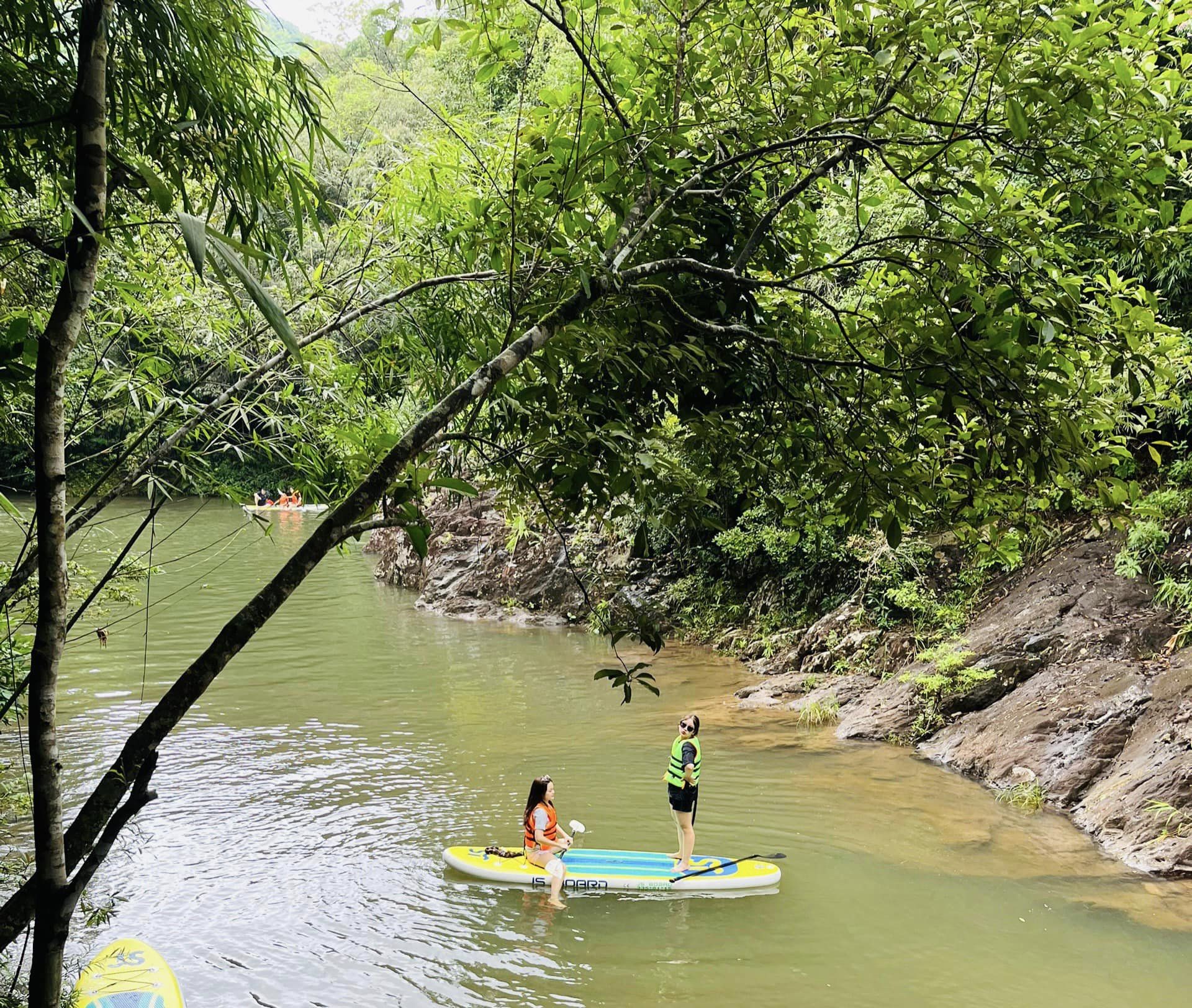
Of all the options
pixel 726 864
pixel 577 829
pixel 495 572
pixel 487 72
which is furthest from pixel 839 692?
pixel 487 72

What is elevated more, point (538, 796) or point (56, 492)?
point (56, 492)

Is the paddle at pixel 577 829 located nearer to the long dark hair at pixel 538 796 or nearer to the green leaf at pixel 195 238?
the long dark hair at pixel 538 796

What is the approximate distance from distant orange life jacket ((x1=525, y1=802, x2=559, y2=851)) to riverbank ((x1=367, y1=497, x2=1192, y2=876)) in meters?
1.78

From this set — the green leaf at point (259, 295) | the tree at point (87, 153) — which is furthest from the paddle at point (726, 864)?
the green leaf at point (259, 295)

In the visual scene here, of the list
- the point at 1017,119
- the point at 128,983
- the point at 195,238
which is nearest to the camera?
the point at 195,238

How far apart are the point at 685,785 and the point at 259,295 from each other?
6.79 m

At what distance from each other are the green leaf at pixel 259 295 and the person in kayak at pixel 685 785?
21.7 feet

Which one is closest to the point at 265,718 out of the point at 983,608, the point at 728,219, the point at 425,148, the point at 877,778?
the point at 877,778

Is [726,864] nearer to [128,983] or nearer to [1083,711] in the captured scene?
[1083,711]

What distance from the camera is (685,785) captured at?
7.52 meters

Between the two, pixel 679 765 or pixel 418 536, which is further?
pixel 679 765

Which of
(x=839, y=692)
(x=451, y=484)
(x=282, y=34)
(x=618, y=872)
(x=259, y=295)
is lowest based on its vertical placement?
(x=618, y=872)

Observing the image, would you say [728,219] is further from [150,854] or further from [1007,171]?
[150,854]

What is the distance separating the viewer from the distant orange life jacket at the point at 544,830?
7.36 metres
